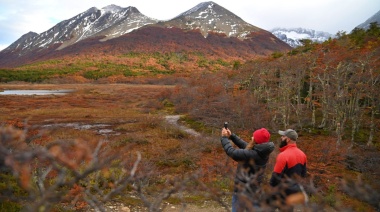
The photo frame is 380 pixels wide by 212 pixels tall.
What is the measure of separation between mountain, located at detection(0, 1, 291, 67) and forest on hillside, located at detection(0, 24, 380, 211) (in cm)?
5502

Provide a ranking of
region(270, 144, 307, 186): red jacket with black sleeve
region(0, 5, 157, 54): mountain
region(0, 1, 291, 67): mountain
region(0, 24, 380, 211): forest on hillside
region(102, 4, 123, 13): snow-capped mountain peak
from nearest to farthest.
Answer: region(0, 24, 380, 211): forest on hillside < region(270, 144, 307, 186): red jacket with black sleeve < region(0, 1, 291, 67): mountain < region(0, 5, 157, 54): mountain < region(102, 4, 123, 13): snow-capped mountain peak

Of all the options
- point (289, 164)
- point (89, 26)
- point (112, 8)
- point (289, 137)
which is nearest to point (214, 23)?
point (89, 26)

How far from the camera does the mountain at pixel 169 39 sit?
87.2 metres

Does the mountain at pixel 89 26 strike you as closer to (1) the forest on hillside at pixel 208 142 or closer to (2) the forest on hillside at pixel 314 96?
(1) the forest on hillside at pixel 208 142

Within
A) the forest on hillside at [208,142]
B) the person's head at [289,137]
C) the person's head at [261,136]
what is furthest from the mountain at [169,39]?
the person's head at [261,136]

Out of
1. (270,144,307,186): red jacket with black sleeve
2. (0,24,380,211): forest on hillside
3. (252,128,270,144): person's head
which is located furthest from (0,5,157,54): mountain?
(270,144,307,186): red jacket with black sleeve

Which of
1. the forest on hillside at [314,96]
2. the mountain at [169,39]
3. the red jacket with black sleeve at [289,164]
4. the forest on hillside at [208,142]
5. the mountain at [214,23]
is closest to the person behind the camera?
the forest on hillside at [208,142]

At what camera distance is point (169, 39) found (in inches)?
3543

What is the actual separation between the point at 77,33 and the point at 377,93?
130396 millimetres

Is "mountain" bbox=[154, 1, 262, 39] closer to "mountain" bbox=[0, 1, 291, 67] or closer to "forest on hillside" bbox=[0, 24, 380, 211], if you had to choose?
"mountain" bbox=[0, 1, 291, 67]

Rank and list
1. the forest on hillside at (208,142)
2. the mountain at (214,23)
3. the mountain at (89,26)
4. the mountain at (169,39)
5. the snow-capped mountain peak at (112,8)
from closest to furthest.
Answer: the forest on hillside at (208,142)
the mountain at (169,39)
the mountain at (214,23)
the mountain at (89,26)
the snow-capped mountain peak at (112,8)

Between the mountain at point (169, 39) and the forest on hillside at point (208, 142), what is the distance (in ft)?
181

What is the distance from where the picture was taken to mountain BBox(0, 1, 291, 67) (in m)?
87.2

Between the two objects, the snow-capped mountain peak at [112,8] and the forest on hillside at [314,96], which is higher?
the snow-capped mountain peak at [112,8]
